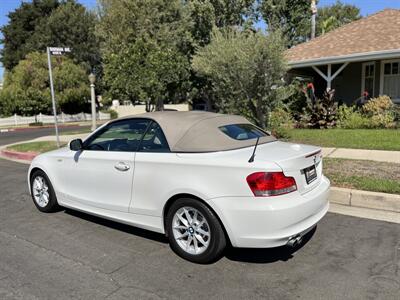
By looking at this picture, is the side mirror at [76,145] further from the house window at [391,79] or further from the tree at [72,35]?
the tree at [72,35]

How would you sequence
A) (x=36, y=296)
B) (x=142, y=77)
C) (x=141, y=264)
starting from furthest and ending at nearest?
(x=142, y=77) → (x=141, y=264) → (x=36, y=296)

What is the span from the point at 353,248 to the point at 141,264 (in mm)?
2362

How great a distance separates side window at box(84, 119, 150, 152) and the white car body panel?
135mm

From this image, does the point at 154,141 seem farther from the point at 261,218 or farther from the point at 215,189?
the point at 261,218

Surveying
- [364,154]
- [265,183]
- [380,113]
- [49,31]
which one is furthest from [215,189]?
[49,31]

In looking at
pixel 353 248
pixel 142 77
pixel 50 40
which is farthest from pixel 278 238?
pixel 50 40

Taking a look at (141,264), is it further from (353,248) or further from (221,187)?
(353,248)

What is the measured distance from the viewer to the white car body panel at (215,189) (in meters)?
3.58

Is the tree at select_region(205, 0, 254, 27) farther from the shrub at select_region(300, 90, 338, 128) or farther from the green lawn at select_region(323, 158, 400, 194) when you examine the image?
the green lawn at select_region(323, 158, 400, 194)

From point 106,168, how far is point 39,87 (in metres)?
35.5

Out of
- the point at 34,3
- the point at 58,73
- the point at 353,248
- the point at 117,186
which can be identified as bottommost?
the point at 353,248

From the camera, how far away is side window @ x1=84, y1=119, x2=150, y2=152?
15.1 ft

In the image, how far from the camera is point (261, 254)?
13.6ft

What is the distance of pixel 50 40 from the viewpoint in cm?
4328
